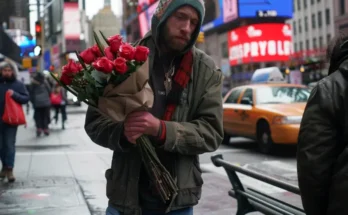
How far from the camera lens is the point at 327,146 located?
183cm

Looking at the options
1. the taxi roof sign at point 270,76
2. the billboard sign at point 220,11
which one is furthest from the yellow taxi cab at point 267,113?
the billboard sign at point 220,11

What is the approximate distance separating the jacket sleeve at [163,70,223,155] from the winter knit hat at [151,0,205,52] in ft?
0.86

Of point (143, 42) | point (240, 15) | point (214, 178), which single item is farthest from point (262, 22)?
point (143, 42)

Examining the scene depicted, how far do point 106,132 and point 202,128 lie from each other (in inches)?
18.0

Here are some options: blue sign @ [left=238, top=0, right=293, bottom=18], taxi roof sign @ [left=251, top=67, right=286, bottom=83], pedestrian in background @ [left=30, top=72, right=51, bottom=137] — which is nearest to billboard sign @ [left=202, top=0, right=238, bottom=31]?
blue sign @ [left=238, top=0, right=293, bottom=18]

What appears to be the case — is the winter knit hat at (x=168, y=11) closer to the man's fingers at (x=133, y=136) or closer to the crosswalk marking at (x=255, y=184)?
the man's fingers at (x=133, y=136)

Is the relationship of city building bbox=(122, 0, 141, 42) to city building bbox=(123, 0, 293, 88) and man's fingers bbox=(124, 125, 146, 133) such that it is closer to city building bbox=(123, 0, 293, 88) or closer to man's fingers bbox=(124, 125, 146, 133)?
city building bbox=(123, 0, 293, 88)

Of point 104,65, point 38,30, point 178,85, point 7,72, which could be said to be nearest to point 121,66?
point 104,65

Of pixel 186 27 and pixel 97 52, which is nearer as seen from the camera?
pixel 97 52

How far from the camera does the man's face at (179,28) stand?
2.34 m

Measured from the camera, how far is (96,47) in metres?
2.15

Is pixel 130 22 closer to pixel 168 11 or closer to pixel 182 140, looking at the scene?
pixel 168 11

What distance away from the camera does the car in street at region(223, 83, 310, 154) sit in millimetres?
10180

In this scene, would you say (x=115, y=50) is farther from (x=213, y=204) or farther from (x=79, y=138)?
(x=79, y=138)
